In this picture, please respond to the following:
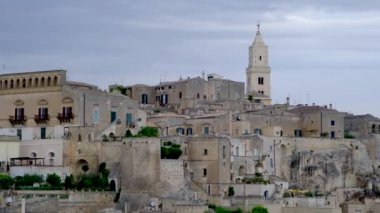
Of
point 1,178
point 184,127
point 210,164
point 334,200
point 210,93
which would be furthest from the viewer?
point 210,93

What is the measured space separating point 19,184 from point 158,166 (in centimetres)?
690

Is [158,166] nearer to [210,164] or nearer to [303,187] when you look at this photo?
[210,164]

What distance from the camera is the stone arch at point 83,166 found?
56.5 metres

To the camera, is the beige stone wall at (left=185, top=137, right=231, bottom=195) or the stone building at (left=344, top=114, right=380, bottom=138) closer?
the beige stone wall at (left=185, top=137, right=231, bottom=195)

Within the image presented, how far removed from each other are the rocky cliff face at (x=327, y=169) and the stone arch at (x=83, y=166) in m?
13.4

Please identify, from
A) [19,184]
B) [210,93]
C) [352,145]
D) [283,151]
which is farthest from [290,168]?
[19,184]

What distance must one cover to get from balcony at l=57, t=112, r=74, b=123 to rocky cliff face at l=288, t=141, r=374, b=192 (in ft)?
45.3

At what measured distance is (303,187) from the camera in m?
63.9

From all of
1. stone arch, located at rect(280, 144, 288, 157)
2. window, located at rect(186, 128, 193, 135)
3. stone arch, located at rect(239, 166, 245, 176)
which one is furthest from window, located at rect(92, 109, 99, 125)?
stone arch, located at rect(280, 144, 288, 157)

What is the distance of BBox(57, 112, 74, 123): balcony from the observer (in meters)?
59.0

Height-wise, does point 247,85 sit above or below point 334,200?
above

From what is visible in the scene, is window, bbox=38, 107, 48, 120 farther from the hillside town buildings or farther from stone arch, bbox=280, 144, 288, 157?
stone arch, bbox=280, 144, 288, 157

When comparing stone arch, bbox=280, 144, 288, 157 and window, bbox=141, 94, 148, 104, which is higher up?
window, bbox=141, 94, 148, 104

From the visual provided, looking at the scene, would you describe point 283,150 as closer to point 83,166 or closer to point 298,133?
point 298,133
